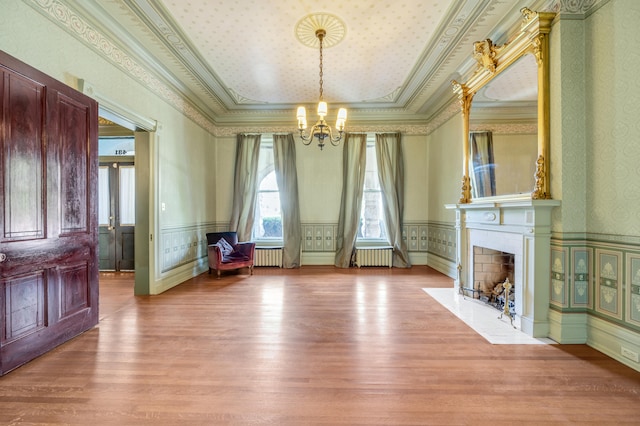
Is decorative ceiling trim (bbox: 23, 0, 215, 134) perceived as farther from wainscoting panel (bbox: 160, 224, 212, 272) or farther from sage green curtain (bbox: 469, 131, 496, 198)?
sage green curtain (bbox: 469, 131, 496, 198)

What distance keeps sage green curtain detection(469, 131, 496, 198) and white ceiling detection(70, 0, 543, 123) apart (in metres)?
1.08

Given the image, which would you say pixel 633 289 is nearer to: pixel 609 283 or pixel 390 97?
pixel 609 283

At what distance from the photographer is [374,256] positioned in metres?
6.23

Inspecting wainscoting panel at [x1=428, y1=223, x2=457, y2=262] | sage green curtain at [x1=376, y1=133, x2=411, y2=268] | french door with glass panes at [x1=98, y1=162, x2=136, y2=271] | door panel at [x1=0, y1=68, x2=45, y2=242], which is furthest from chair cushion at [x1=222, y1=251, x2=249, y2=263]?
wainscoting panel at [x1=428, y1=223, x2=457, y2=262]

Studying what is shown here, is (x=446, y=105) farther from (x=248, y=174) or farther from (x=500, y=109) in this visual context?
(x=248, y=174)

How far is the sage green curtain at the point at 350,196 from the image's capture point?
6.24 meters

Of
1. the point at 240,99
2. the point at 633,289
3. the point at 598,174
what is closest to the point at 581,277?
the point at 633,289

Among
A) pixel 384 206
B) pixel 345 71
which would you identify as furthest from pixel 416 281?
pixel 345 71

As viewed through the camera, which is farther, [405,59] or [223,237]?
[223,237]

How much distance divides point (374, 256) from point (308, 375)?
4271mm

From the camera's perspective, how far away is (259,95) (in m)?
5.48

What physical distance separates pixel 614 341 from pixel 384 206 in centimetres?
418

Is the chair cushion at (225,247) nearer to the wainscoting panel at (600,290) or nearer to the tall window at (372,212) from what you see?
the tall window at (372,212)

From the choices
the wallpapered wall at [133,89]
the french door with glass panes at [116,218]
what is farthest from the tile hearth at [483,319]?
the french door with glass panes at [116,218]
